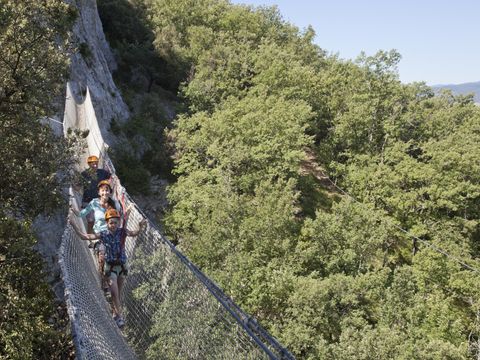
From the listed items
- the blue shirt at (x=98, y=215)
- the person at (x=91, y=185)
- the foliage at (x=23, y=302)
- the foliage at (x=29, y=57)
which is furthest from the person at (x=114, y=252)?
the person at (x=91, y=185)

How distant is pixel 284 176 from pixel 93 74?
37.1 feet

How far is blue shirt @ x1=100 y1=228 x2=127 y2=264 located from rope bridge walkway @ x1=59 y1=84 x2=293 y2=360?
1.27ft

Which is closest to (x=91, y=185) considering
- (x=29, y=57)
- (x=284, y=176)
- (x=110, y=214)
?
(x=110, y=214)

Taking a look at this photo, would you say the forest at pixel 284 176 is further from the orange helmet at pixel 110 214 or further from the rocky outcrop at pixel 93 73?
the rocky outcrop at pixel 93 73

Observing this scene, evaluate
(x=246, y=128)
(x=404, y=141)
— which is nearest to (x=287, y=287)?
(x=246, y=128)

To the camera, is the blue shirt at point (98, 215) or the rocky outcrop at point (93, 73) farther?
the rocky outcrop at point (93, 73)

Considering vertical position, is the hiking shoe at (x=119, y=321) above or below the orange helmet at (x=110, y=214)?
below

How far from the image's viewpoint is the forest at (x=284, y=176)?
5441mm

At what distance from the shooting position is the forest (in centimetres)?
544

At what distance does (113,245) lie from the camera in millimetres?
5602

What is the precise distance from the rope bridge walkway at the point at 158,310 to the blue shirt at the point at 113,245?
39 centimetres

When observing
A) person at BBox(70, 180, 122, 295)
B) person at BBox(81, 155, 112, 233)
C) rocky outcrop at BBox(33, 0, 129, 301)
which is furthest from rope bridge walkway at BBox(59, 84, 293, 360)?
rocky outcrop at BBox(33, 0, 129, 301)

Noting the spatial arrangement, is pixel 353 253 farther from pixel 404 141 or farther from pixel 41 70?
pixel 41 70

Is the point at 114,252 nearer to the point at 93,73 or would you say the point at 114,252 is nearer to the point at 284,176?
the point at 93,73
